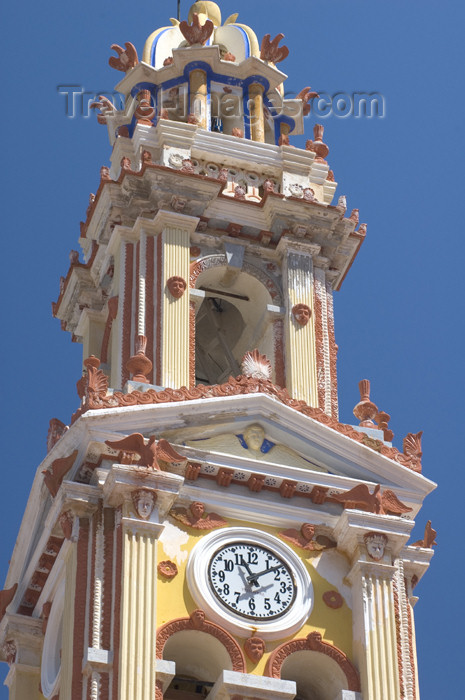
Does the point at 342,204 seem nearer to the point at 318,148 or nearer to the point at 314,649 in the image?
the point at 318,148

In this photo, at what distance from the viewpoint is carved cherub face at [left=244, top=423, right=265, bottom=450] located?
1789 inches

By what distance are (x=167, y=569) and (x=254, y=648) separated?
6.83 feet

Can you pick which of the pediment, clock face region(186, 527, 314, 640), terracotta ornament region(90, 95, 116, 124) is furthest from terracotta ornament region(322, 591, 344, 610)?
terracotta ornament region(90, 95, 116, 124)

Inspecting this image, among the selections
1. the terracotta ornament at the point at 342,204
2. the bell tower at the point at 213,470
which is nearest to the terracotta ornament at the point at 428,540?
the bell tower at the point at 213,470

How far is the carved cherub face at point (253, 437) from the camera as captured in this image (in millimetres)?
45438

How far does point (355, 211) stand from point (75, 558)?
41.7 feet

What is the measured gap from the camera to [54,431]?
46.0 m

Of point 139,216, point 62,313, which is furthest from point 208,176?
point 62,313

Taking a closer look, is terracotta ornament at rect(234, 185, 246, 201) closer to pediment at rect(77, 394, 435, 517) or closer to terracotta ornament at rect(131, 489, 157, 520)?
pediment at rect(77, 394, 435, 517)

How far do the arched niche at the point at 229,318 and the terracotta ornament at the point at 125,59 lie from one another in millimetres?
5871

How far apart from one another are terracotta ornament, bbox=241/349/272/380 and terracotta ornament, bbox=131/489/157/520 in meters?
4.29

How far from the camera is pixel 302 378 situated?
48.7 metres

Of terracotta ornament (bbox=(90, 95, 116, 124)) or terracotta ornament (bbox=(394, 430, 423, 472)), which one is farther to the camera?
terracotta ornament (bbox=(90, 95, 116, 124))

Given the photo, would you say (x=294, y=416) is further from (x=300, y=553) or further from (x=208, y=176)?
(x=208, y=176)
